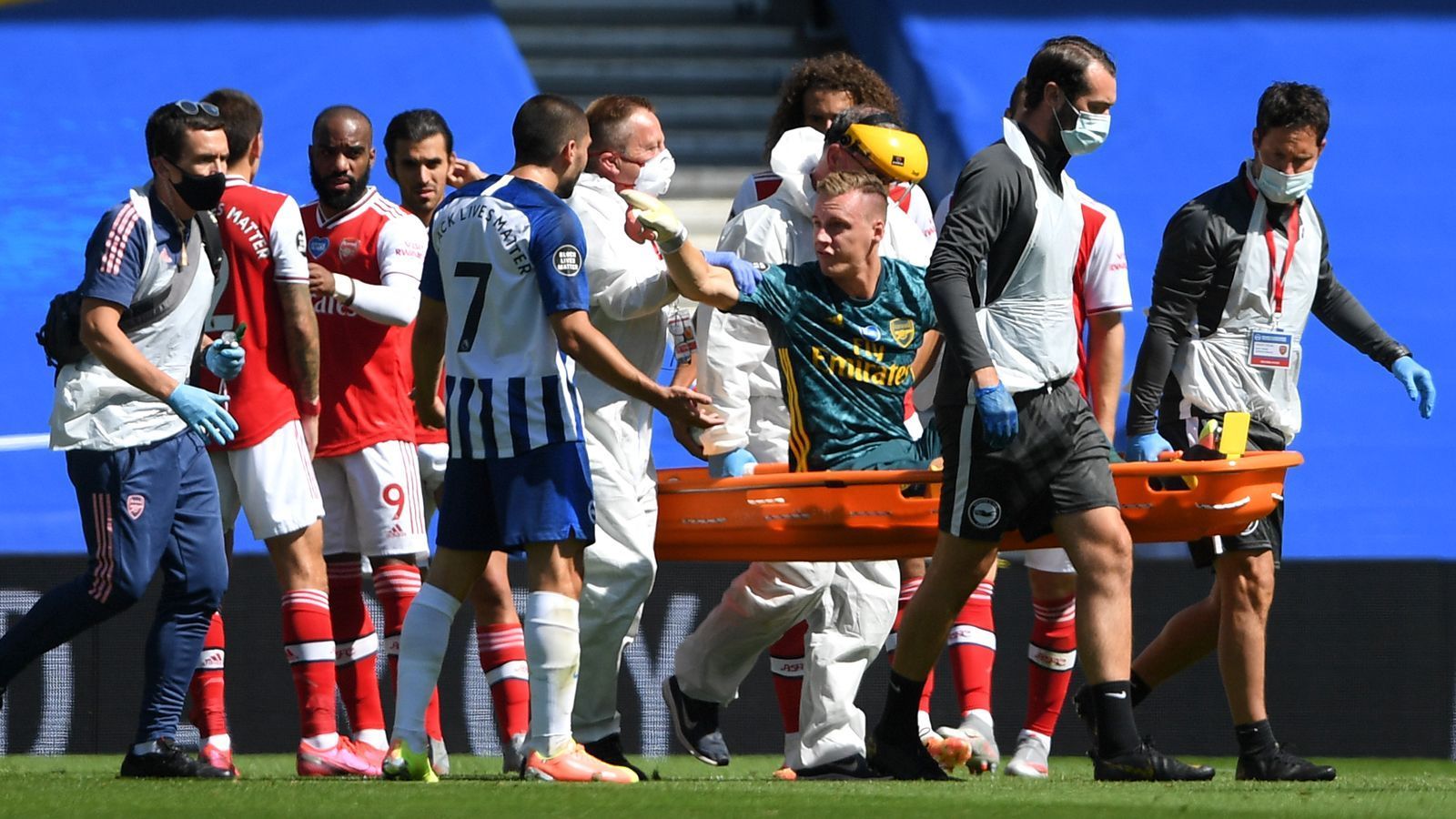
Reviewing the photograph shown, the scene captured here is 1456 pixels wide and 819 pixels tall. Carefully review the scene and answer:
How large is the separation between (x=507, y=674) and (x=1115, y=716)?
1.84 m

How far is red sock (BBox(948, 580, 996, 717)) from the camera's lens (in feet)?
21.9

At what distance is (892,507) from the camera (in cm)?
559

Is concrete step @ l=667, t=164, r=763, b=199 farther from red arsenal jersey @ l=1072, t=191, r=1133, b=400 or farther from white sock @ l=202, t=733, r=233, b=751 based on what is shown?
white sock @ l=202, t=733, r=233, b=751

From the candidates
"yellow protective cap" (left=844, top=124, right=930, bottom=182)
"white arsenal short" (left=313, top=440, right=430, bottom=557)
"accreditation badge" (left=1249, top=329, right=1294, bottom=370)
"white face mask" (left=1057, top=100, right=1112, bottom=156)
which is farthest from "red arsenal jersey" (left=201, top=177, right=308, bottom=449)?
"accreditation badge" (left=1249, top=329, right=1294, bottom=370)

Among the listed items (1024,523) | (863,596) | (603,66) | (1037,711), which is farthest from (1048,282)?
(603,66)

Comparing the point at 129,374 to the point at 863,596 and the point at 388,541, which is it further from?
the point at 863,596

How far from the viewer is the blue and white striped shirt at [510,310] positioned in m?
5.14

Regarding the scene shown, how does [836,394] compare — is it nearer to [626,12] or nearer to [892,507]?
[892,507]

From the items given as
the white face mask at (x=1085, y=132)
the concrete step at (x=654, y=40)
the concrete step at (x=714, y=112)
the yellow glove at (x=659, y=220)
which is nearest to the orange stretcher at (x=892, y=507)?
the yellow glove at (x=659, y=220)

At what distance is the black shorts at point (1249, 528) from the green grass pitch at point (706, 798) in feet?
2.10

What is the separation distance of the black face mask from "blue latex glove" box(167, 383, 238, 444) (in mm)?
488

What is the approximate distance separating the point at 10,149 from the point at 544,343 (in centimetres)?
786

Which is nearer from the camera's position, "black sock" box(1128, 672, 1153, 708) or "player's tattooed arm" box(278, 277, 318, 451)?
"player's tattooed arm" box(278, 277, 318, 451)

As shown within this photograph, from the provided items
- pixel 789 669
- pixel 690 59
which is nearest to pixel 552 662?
pixel 789 669
